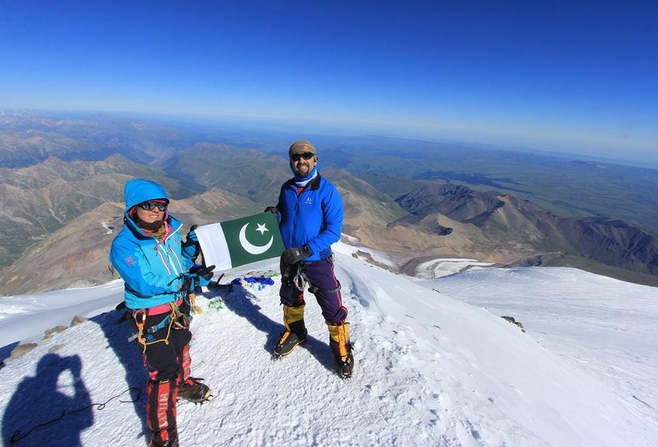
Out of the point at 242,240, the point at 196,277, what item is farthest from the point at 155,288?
the point at 242,240

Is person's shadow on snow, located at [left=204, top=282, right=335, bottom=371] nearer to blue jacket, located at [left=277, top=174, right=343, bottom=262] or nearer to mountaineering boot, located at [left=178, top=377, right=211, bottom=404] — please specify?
mountaineering boot, located at [left=178, top=377, right=211, bottom=404]

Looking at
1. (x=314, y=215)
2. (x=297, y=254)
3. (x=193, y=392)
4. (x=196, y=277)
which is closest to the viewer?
(x=196, y=277)

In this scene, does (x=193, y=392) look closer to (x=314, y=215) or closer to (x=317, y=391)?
(x=317, y=391)

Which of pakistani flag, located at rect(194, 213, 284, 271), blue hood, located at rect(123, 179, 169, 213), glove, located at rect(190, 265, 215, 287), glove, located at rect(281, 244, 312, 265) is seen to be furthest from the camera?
pakistani flag, located at rect(194, 213, 284, 271)

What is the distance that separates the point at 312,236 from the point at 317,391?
3.04 meters

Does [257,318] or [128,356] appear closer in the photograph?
[128,356]

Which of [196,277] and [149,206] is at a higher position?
[149,206]

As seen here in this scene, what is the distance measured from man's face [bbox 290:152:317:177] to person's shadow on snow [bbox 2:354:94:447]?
599cm

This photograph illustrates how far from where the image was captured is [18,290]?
9581 centimetres

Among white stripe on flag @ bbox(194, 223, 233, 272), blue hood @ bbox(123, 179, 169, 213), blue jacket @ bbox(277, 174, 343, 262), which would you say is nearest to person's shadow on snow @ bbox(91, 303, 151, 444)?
white stripe on flag @ bbox(194, 223, 233, 272)

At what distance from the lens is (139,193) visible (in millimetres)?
4637

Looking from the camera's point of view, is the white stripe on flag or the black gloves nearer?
the black gloves

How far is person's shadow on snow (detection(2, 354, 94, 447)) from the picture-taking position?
17.5ft

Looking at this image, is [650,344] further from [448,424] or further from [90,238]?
[90,238]
